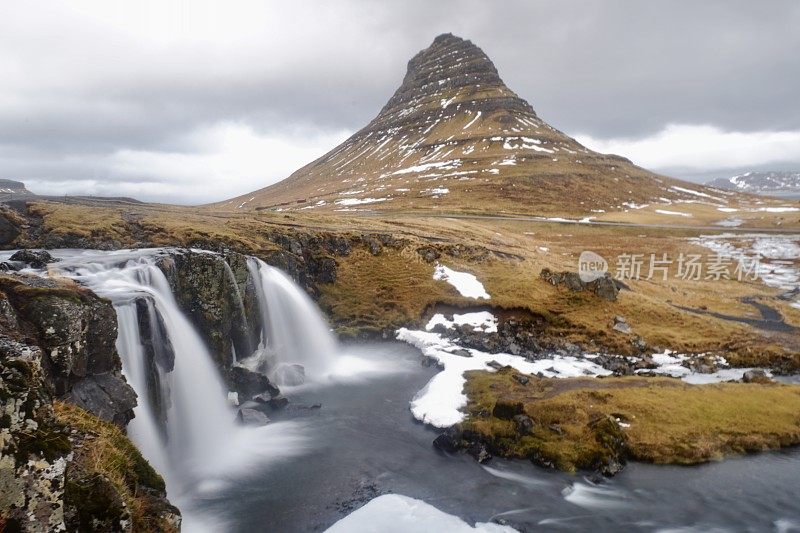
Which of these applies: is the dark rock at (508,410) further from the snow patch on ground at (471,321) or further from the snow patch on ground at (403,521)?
the snow patch on ground at (471,321)

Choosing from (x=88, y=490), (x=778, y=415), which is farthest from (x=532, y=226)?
(x=88, y=490)

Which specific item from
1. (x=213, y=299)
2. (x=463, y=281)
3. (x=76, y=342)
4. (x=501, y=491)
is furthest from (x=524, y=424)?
(x=463, y=281)

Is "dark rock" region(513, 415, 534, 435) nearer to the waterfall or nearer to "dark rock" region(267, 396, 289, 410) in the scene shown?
"dark rock" region(267, 396, 289, 410)

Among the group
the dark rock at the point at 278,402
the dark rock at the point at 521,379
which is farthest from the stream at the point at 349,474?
the dark rock at the point at 521,379

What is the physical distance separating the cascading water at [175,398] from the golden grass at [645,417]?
1188 cm

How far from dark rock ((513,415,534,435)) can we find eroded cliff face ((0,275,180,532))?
56.4 ft

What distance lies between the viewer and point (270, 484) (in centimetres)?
2114

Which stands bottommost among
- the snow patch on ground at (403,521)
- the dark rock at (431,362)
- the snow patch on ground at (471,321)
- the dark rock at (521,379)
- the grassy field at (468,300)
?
the snow patch on ground at (403,521)

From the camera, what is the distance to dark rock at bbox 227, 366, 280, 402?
99.1ft

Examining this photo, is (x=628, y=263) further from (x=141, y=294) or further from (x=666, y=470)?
(x=141, y=294)

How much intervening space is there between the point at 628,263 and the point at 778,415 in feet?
179

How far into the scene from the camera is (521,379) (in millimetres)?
30750

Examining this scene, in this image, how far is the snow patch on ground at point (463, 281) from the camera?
157 feet

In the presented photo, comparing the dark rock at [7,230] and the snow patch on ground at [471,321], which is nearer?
the dark rock at [7,230]
